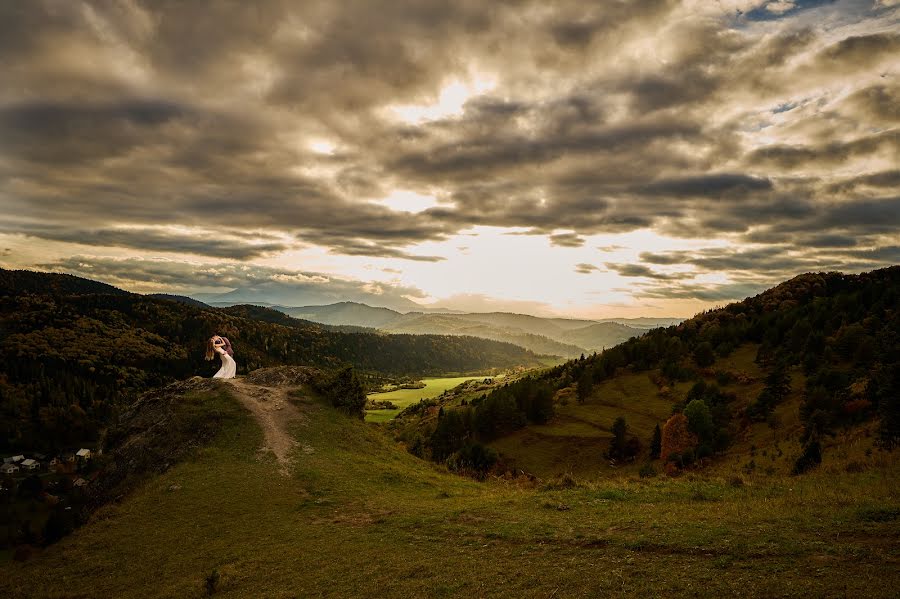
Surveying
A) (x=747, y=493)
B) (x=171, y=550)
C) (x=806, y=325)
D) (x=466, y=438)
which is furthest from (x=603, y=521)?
(x=806, y=325)

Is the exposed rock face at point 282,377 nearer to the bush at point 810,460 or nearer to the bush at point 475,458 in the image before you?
the bush at point 475,458

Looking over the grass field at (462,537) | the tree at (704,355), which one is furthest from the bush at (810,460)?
the tree at (704,355)

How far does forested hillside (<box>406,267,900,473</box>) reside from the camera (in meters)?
48.3

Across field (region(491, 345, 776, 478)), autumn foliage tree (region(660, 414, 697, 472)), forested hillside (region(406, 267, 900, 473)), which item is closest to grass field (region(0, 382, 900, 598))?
forested hillside (region(406, 267, 900, 473))

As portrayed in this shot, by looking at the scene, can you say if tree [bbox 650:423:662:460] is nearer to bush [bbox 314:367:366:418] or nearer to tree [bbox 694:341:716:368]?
bush [bbox 314:367:366:418]

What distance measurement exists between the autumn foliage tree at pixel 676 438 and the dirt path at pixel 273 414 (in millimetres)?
52768

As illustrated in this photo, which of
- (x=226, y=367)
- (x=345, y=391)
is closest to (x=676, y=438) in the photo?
(x=345, y=391)

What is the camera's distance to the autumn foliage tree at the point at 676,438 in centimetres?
6288

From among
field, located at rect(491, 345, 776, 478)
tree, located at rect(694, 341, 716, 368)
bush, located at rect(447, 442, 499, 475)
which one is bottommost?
bush, located at rect(447, 442, 499, 475)

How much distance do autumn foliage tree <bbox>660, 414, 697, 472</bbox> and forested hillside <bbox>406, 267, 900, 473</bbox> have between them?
0.15 m

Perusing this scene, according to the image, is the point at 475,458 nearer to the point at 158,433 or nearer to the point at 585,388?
the point at 585,388

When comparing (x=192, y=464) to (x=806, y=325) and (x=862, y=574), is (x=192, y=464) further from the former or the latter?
(x=806, y=325)

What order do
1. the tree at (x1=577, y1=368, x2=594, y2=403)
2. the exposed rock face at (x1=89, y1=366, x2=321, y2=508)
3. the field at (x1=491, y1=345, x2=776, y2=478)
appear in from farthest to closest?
1. the tree at (x1=577, y1=368, x2=594, y2=403)
2. the field at (x1=491, y1=345, x2=776, y2=478)
3. the exposed rock face at (x1=89, y1=366, x2=321, y2=508)

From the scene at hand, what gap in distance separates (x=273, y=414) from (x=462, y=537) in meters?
30.3
